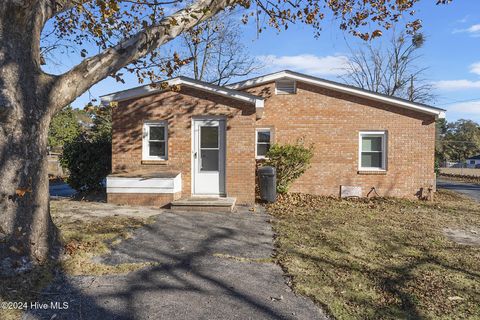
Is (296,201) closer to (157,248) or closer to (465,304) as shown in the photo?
(157,248)

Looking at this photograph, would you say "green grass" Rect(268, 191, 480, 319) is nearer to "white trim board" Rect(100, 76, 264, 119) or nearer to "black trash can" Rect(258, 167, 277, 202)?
"black trash can" Rect(258, 167, 277, 202)

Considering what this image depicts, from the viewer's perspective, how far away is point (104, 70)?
5949mm

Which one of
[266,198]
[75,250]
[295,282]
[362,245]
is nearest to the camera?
[295,282]

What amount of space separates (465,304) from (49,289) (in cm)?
493

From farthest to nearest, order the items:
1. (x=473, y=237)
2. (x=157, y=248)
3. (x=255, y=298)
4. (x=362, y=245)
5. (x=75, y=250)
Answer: (x=473, y=237), (x=362, y=245), (x=157, y=248), (x=75, y=250), (x=255, y=298)

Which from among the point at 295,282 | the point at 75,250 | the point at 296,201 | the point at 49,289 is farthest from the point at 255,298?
the point at 296,201

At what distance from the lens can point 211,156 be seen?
1165 cm

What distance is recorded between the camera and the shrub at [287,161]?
A: 13.3 m

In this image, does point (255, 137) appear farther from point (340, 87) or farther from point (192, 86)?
point (340, 87)

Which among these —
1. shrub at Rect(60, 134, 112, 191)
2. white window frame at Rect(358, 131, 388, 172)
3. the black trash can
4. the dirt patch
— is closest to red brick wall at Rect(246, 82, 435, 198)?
white window frame at Rect(358, 131, 388, 172)

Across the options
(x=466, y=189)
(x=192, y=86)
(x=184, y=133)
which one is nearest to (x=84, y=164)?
(x=184, y=133)

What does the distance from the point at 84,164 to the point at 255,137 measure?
571cm

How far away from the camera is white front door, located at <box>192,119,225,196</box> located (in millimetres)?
11570

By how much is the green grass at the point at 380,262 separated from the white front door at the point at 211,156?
73.9 inches
